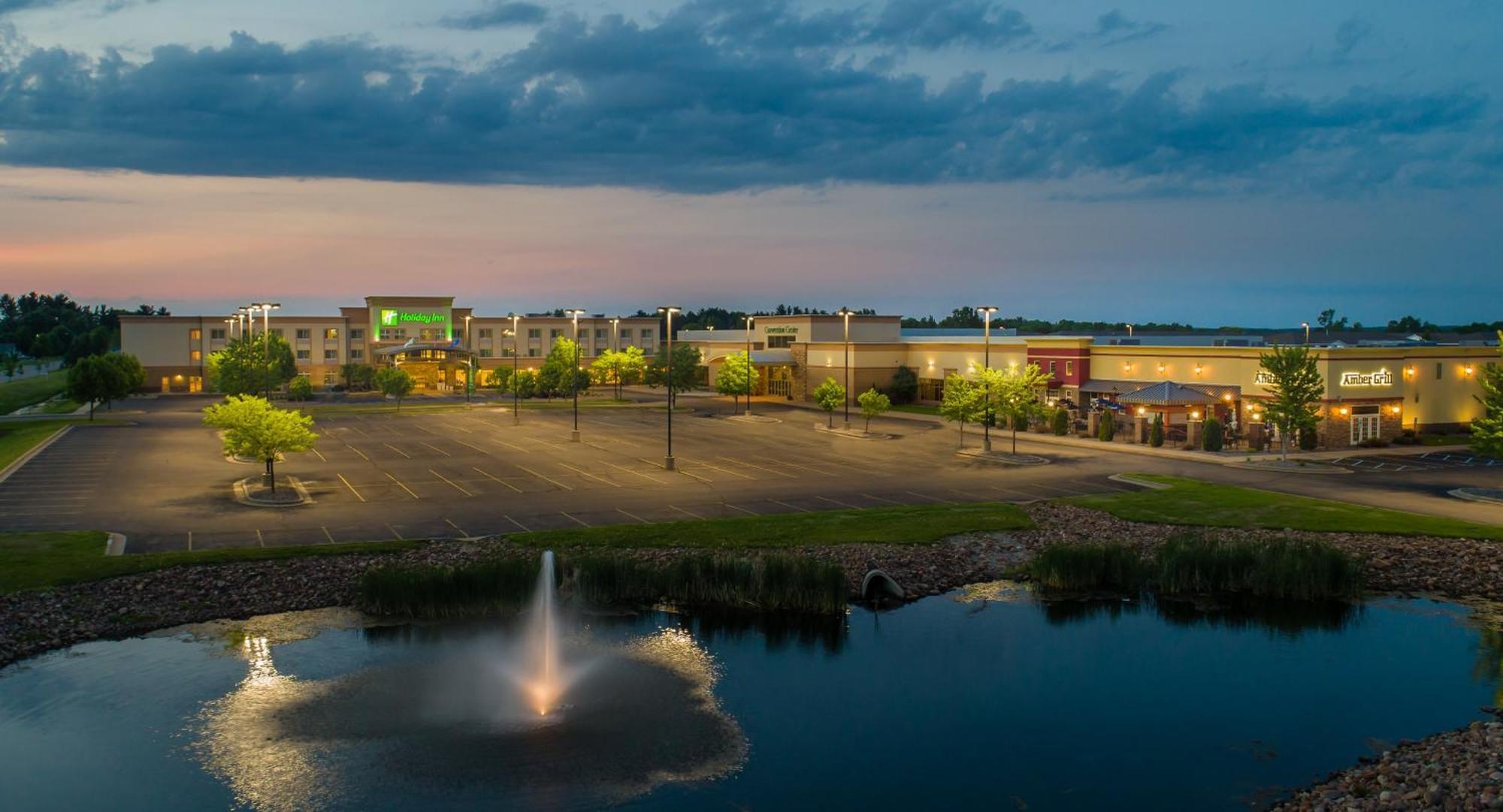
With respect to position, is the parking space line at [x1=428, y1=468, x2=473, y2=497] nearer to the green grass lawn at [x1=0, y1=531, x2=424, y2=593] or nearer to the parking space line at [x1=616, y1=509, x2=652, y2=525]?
the parking space line at [x1=616, y1=509, x2=652, y2=525]

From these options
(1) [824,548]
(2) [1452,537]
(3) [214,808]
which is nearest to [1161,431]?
(2) [1452,537]

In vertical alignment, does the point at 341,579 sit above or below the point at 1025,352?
below

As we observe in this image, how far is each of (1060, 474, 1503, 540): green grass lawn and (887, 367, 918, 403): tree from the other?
51.1m

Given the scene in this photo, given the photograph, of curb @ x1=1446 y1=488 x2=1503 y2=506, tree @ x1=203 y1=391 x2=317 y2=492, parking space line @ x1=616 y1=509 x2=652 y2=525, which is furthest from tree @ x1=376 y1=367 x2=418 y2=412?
curb @ x1=1446 y1=488 x2=1503 y2=506

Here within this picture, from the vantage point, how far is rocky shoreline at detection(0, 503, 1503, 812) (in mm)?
20453

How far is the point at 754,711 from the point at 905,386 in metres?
76.8

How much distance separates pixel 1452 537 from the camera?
37.2 metres

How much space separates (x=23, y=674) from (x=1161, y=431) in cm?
5741

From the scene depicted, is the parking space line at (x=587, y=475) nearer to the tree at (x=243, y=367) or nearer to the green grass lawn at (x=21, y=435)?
the green grass lawn at (x=21, y=435)

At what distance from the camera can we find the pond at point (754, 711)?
789 inches

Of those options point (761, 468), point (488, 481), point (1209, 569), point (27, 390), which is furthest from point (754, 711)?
point (27, 390)

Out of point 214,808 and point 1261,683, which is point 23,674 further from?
point 1261,683

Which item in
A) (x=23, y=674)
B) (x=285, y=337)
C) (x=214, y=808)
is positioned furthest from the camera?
(x=285, y=337)

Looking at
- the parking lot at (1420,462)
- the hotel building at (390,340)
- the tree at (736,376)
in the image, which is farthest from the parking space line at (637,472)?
the hotel building at (390,340)
